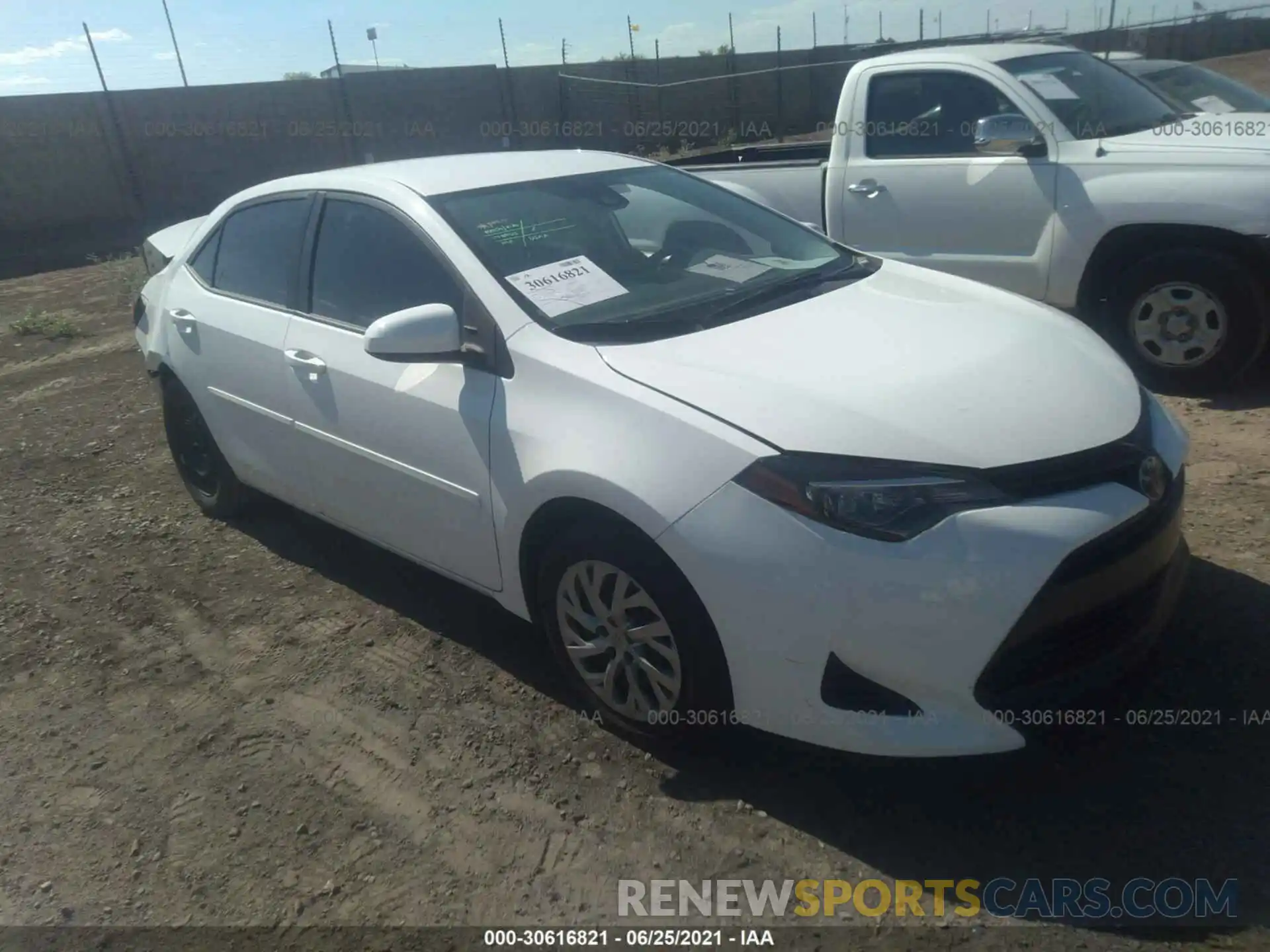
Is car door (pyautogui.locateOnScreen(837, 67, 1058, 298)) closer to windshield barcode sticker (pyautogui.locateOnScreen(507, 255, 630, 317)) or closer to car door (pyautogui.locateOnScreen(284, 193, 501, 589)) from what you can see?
windshield barcode sticker (pyautogui.locateOnScreen(507, 255, 630, 317))

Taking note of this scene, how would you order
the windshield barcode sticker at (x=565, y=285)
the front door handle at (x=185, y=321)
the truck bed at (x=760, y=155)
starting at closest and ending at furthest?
the windshield barcode sticker at (x=565, y=285) < the front door handle at (x=185, y=321) < the truck bed at (x=760, y=155)

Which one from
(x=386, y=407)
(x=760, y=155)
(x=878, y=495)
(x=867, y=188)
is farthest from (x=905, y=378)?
(x=760, y=155)

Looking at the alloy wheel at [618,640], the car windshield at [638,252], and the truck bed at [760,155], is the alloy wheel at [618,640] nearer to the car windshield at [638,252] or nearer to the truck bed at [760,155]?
the car windshield at [638,252]

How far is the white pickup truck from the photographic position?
5.01 meters

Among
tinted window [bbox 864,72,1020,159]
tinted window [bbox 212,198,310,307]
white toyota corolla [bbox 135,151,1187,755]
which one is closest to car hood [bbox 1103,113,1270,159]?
tinted window [bbox 864,72,1020,159]

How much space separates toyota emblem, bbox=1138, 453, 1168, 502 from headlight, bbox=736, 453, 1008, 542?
1.51 feet

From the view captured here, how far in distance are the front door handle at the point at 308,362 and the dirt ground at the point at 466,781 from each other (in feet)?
3.24

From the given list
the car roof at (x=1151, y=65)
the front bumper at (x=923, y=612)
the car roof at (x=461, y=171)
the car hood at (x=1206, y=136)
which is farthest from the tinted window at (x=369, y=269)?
the car roof at (x=1151, y=65)

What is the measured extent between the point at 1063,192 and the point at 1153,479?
3.39m

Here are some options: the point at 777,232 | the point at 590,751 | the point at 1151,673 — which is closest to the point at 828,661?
the point at 590,751

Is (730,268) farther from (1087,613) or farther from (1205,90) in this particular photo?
(1205,90)

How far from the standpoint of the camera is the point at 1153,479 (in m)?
2.59

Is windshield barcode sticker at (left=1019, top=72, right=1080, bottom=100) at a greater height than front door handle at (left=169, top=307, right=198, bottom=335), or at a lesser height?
greater

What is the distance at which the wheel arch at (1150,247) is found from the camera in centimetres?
493
